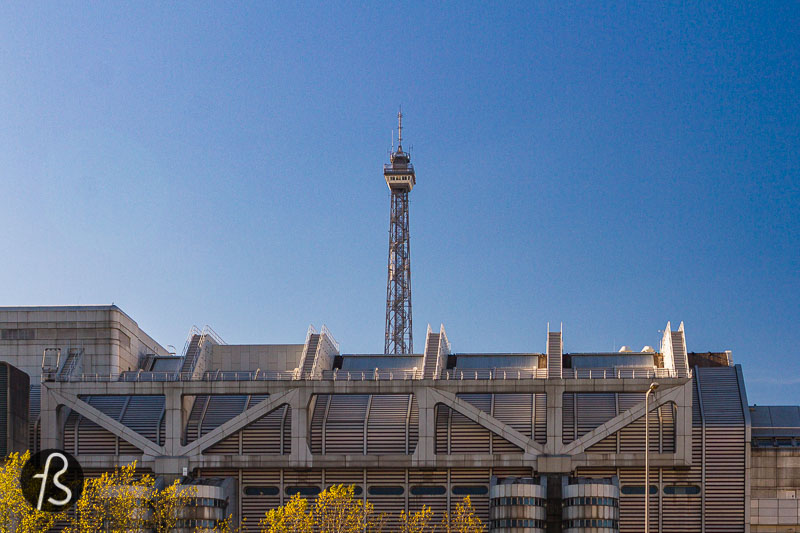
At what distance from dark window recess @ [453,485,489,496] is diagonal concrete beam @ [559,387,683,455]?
23.7 feet

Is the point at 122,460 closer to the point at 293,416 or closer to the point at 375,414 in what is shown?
the point at 293,416

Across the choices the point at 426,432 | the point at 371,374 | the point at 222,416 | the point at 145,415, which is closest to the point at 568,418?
the point at 426,432

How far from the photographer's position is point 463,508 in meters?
89.0

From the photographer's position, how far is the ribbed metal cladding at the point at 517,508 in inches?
3632

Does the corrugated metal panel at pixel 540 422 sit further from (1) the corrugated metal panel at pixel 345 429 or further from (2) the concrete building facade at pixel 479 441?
(1) the corrugated metal panel at pixel 345 429

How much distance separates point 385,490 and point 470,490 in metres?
7.20

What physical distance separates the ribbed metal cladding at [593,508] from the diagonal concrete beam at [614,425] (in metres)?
4.30

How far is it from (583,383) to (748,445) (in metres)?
14.7

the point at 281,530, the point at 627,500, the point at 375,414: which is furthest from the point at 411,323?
the point at 281,530

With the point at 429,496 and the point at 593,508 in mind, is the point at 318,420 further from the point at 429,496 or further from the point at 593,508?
the point at 593,508

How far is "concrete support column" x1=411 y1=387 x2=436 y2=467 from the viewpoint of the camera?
9706 cm

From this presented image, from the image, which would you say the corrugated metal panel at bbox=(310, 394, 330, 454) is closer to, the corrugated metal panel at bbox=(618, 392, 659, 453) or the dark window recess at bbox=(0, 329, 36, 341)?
the corrugated metal panel at bbox=(618, 392, 659, 453)

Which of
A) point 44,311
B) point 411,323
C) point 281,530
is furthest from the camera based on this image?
point 411,323

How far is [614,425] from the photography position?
9650 cm
